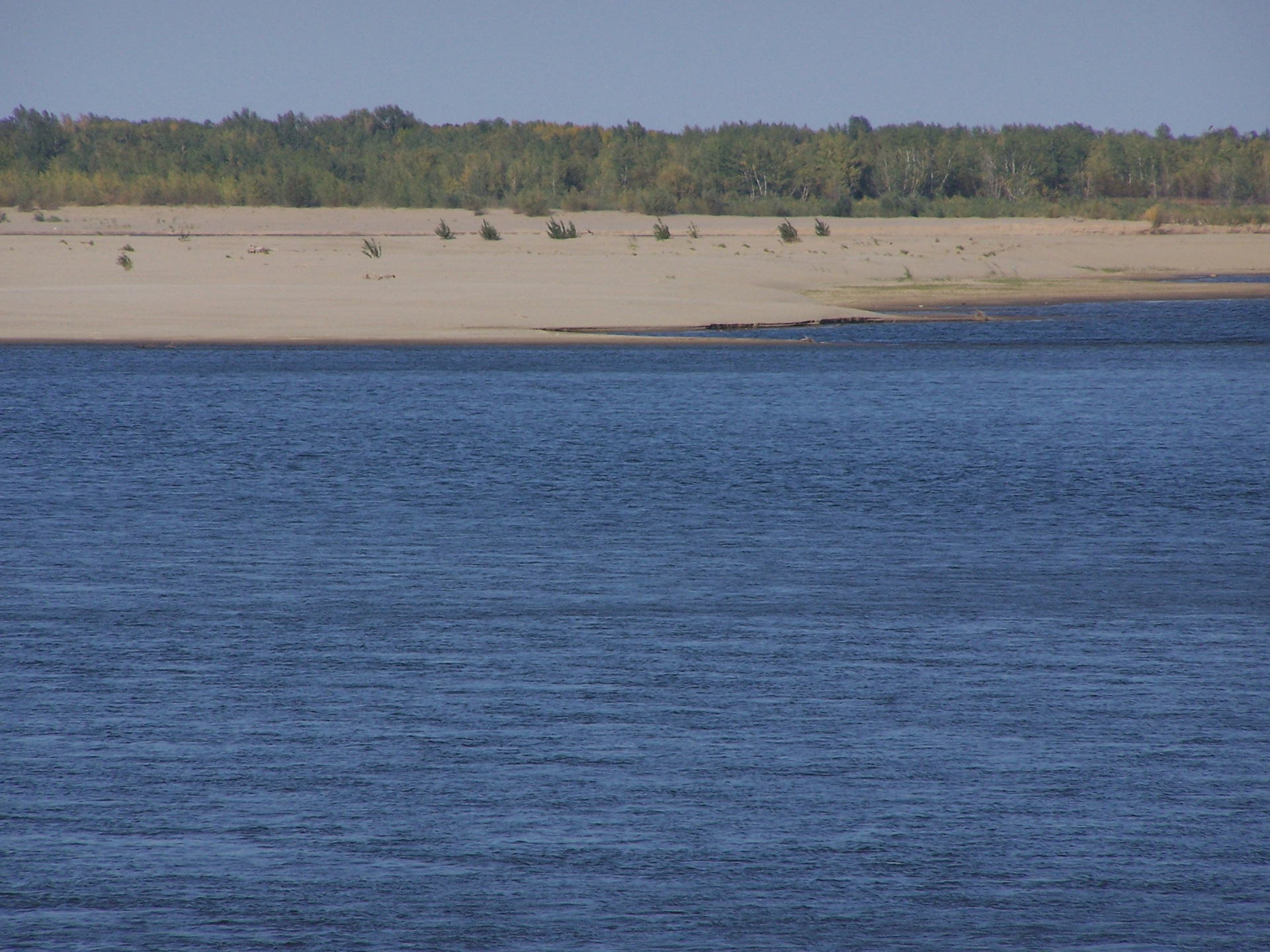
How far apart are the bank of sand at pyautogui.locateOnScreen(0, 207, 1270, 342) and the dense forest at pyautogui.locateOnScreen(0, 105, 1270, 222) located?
8.90 meters

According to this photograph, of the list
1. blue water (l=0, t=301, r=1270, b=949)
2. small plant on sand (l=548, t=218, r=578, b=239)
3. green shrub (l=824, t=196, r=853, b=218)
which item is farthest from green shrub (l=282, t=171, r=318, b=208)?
blue water (l=0, t=301, r=1270, b=949)

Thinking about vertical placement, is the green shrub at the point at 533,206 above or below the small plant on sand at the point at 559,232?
above

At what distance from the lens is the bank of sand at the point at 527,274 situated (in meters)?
33.1

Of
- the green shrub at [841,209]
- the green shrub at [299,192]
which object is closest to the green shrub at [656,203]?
the green shrub at [841,209]

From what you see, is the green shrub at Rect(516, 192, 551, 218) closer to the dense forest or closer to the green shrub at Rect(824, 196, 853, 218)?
the dense forest

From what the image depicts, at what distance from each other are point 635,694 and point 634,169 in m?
83.7

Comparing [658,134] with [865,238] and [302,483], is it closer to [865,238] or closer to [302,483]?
[865,238]

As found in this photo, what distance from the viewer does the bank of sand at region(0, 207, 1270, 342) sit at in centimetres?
3306

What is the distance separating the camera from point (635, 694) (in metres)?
8.08

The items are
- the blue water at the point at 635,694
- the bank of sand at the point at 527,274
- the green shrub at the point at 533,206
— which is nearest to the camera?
the blue water at the point at 635,694

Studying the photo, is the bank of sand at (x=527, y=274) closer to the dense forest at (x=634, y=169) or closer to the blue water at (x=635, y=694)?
the dense forest at (x=634, y=169)

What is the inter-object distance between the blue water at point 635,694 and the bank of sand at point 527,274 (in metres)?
15.9

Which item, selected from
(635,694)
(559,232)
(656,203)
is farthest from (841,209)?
(635,694)

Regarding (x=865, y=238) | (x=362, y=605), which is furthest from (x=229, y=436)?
(x=865, y=238)
